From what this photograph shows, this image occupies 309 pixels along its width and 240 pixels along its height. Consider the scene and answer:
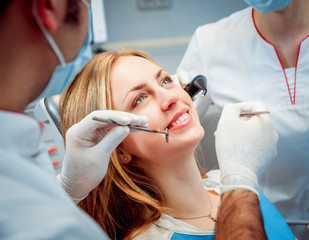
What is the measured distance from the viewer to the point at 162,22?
2.72m

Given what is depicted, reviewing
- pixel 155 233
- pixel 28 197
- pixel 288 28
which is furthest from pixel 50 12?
pixel 288 28

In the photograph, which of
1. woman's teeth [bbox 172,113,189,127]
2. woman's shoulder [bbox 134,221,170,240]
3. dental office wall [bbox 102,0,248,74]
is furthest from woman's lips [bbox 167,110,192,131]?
dental office wall [bbox 102,0,248,74]

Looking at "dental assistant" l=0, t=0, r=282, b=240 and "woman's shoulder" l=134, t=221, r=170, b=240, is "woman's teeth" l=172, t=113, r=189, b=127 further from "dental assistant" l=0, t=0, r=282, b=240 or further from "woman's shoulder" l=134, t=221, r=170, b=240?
"dental assistant" l=0, t=0, r=282, b=240

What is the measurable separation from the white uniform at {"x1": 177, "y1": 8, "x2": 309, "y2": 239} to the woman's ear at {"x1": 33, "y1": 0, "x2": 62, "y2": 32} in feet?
3.16

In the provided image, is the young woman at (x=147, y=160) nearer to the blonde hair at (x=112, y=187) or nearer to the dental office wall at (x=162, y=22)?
the blonde hair at (x=112, y=187)

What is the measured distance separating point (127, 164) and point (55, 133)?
389 millimetres

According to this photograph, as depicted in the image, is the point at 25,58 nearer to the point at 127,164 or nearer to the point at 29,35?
the point at 29,35

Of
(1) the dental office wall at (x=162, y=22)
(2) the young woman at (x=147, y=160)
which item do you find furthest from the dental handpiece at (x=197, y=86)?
(1) the dental office wall at (x=162, y=22)

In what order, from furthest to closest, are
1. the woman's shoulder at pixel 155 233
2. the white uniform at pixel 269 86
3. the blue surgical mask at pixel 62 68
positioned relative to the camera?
the white uniform at pixel 269 86
the woman's shoulder at pixel 155 233
the blue surgical mask at pixel 62 68

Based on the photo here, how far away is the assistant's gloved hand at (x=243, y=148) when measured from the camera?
3.27ft

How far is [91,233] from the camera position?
0.60 m

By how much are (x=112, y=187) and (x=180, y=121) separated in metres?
0.37

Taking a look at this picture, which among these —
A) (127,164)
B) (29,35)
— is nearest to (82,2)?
(29,35)

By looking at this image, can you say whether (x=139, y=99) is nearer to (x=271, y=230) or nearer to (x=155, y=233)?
(x=155, y=233)
